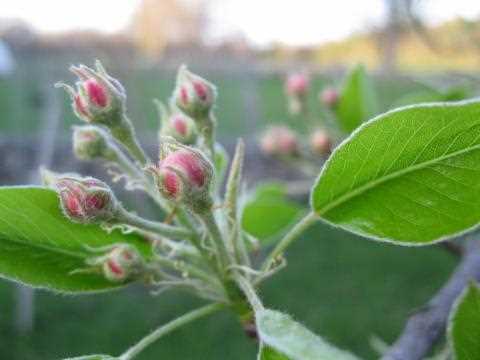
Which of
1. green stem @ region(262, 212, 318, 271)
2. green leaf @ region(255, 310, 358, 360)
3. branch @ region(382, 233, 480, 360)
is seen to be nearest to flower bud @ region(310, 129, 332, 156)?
branch @ region(382, 233, 480, 360)

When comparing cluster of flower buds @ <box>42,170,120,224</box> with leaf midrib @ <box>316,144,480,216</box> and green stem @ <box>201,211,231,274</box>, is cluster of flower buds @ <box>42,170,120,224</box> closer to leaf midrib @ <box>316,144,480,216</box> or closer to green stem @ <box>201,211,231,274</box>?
green stem @ <box>201,211,231,274</box>

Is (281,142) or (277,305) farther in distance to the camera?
(277,305)

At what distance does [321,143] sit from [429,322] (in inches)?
32.3

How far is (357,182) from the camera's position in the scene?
0.71 metres

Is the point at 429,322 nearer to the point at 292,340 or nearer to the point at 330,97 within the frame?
the point at 292,340

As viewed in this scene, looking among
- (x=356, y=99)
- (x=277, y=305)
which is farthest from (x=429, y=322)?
(x=277, y=305)

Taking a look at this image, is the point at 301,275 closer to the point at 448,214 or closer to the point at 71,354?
the point at 71,354

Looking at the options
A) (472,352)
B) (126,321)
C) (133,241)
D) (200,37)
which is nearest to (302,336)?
(472,352)

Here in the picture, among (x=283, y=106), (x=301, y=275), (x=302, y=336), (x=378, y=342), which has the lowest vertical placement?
(x=283, y=106)

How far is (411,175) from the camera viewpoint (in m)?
0.67

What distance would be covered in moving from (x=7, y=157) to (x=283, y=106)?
1045 centimetres

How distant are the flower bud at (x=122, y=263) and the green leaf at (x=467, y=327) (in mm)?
348

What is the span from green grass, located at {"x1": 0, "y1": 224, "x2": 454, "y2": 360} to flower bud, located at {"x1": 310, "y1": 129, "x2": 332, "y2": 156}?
12.4 feet

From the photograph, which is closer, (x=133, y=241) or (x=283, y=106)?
(x=133, y=241)
